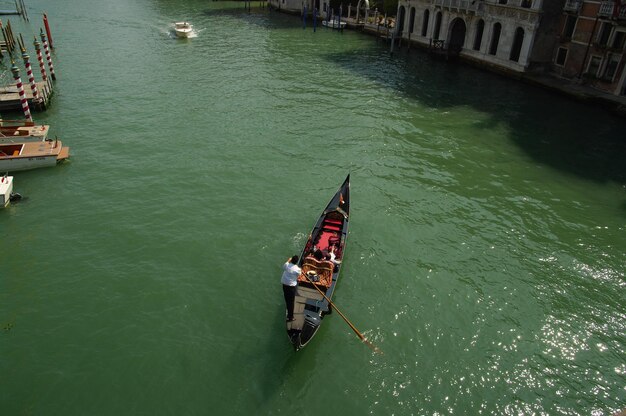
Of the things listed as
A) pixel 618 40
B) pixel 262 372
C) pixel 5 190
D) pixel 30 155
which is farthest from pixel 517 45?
pixel 5 190

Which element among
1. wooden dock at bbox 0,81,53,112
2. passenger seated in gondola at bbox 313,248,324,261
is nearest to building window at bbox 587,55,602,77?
passenger seated in gondola at bbox 313,248,324,261

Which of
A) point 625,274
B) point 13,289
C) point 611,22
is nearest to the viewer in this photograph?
point 13,289

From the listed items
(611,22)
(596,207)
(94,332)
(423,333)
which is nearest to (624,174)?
(596,207)

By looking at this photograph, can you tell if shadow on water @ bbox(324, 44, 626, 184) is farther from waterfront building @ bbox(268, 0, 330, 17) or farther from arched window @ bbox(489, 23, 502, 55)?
waterfront building @ bbox(268, 0, 330, 17)

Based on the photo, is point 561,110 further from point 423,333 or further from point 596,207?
Answer: point 423,333

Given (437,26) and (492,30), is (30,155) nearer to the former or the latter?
(492,30)

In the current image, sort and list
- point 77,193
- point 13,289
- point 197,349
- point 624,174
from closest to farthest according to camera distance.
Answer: point 197,349, point 13,289, point 77,193, point 624,174

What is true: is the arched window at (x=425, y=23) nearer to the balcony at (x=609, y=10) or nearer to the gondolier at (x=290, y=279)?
the balcony at (x=609, y=10)

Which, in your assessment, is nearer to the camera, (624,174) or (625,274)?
(625,274)
